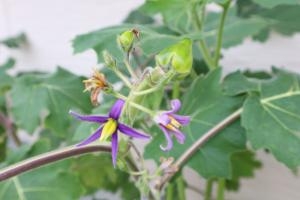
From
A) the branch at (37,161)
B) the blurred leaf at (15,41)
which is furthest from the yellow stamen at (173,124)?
the blurred leaf at (15,41)

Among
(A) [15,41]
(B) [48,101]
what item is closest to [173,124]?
(B) [48,101]

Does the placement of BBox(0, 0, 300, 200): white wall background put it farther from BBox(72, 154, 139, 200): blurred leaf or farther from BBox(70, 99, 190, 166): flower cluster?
BBox(70, 99, 190, 166): flower cluster

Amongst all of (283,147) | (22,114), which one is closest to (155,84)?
(283,147)

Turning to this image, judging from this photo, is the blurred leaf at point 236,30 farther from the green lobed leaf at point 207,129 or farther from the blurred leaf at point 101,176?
the blurred leaf at point 101,176

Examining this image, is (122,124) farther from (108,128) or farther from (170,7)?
(170,7)

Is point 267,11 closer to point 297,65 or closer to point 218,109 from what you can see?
point 297,65
